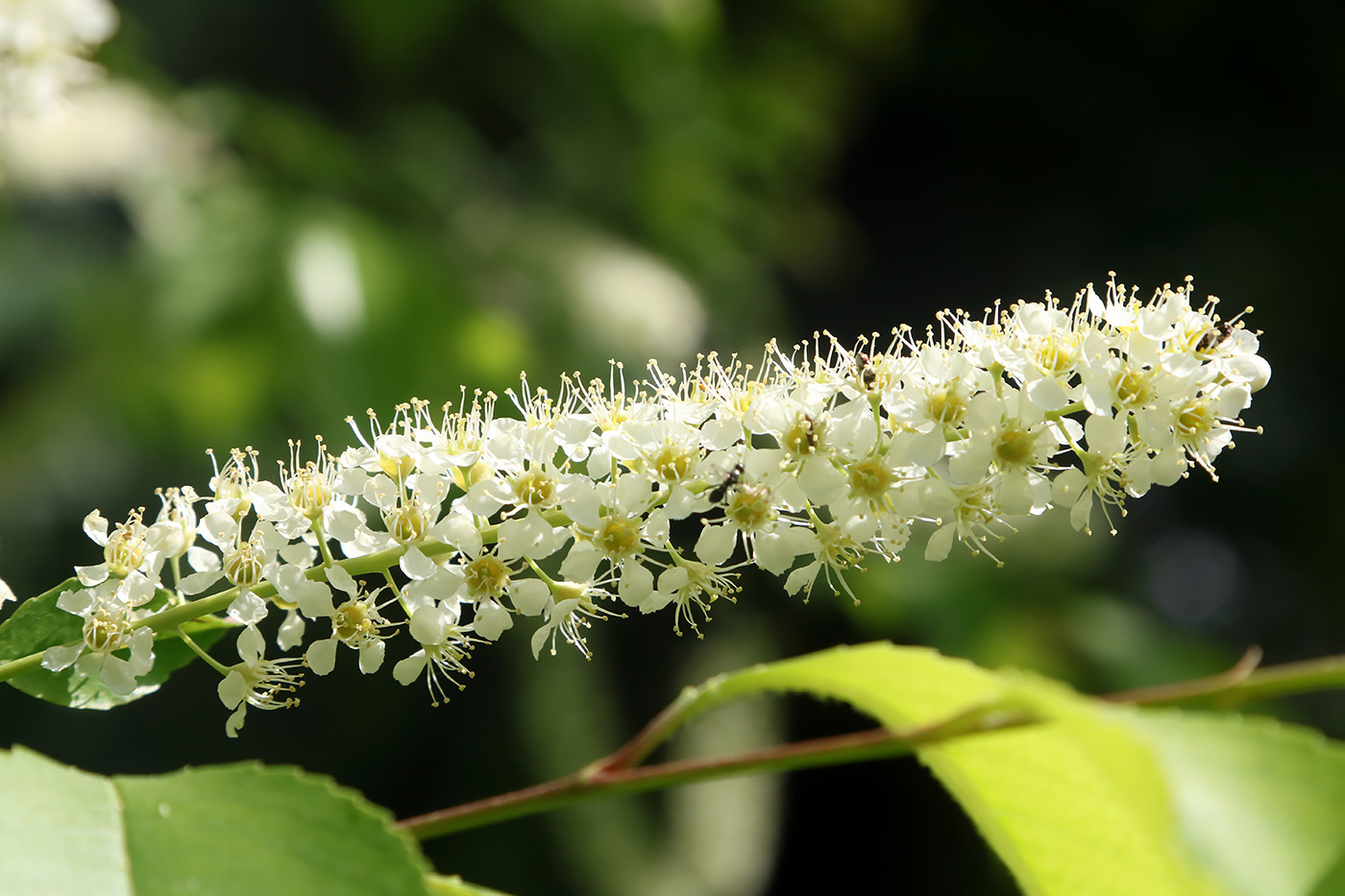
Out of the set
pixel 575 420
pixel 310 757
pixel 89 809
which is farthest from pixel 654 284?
pixel 89 809

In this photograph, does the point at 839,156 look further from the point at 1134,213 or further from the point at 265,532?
the point at 265,532

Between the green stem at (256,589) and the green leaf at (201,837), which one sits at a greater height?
the green stem at (256,589)

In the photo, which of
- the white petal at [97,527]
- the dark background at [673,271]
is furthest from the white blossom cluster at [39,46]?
the white petal at [97,527]

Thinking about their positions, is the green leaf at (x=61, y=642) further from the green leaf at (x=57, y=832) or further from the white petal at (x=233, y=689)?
the green leaf at (x=57, y=832)

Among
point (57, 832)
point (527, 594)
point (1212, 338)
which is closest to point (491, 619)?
point (527, 594)

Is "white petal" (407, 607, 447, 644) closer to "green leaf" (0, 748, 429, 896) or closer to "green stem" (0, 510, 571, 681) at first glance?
"green stem" (0, 510, 571, 681)

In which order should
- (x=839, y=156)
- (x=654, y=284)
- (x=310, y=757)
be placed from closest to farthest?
(x=654, y=284)
(x=310, y=757)
(x=839, y=156)
